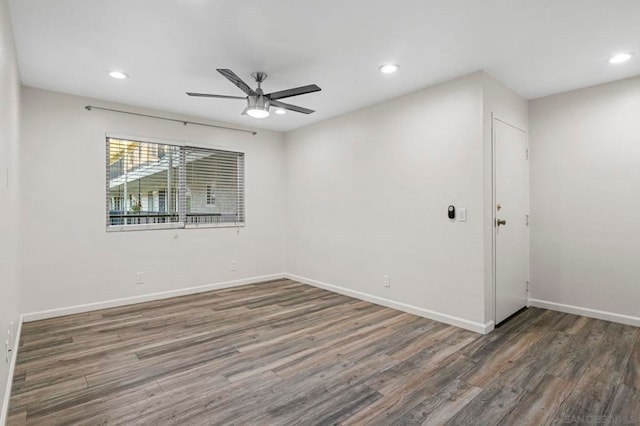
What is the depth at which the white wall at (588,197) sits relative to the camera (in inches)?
135

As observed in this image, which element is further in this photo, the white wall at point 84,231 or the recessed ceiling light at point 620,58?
the white wall at point 84,231

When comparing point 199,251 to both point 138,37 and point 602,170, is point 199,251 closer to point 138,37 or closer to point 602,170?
point 138,37

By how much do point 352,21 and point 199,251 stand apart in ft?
12.2

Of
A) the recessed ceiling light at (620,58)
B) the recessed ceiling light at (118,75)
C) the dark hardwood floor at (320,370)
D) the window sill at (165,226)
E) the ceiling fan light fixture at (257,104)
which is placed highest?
the recessed ceiling light at (118,75)

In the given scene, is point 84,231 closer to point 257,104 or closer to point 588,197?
point 257,104

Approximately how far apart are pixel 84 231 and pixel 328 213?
10.1ft

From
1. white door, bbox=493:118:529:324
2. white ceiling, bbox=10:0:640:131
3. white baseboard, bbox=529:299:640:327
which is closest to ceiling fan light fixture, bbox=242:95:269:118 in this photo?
white ceiling, bbox=10:0:640:131

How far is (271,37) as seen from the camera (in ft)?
8.70

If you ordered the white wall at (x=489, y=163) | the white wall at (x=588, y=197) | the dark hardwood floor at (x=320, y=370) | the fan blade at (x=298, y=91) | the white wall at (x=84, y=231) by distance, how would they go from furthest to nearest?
the white wall at (x=84, y=231), the white wall at (x=588, y=197), the white wall at (x=489, y=163), the fan blade at (x=298, y=91), the dark hardwood floor at (x=320, y=370)

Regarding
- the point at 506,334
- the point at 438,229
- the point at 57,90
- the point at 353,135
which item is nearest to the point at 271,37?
the point at 353,135

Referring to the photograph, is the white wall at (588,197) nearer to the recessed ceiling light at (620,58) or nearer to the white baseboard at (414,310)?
the recessed ceiling light at (620,58)

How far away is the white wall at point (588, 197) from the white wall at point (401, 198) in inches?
51.7

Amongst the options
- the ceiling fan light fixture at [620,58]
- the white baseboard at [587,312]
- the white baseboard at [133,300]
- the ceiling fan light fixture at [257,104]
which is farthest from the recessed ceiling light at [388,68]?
the white baseboard at [133,300]

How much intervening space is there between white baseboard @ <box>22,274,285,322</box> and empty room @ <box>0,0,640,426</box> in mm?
23
